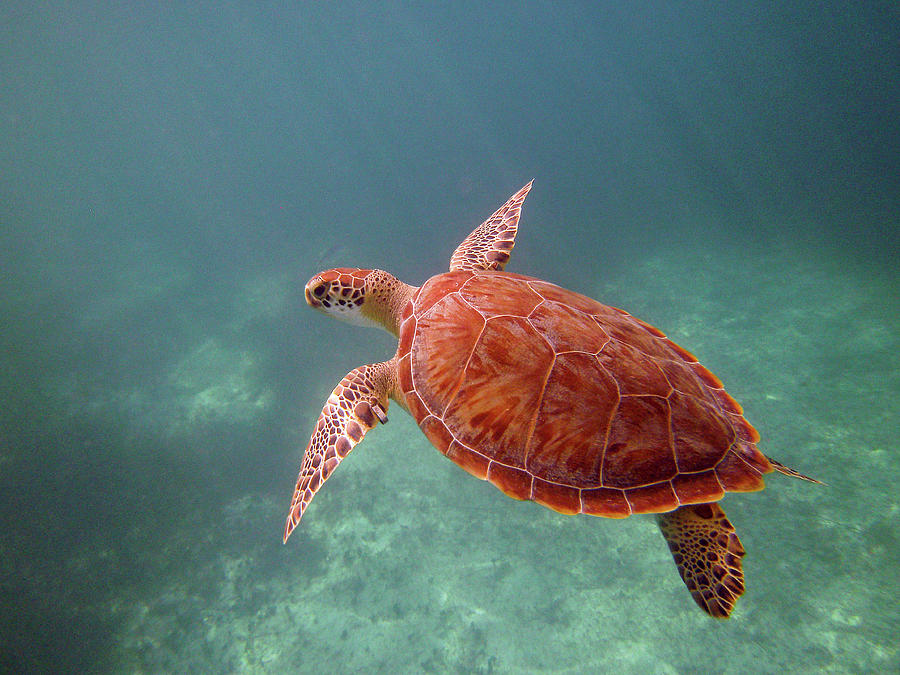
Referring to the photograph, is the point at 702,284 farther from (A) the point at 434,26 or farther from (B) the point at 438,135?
(A) the point at 434,26

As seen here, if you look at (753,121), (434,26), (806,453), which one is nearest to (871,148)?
(753,121)

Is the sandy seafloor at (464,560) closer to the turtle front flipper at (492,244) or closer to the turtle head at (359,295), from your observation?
the turtle head at (359,295)

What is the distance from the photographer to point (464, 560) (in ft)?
17.9

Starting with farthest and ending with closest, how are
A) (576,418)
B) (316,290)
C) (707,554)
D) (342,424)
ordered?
1. (316,290)
2. (342,424)
3. (707,554)
4. (576,418)

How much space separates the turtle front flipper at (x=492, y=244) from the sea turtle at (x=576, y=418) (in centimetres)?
107

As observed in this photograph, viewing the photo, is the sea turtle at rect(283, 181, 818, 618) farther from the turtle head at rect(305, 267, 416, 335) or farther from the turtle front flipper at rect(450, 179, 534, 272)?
the turtle front flipper at rect(450, 179, 534, 272)

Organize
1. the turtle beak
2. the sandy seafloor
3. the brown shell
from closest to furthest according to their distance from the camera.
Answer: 1. the brown shell
2. the turtle beak
3. the sandy seafloor

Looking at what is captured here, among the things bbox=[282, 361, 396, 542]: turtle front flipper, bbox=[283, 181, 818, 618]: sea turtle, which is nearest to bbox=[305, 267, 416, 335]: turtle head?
bbox=[282, 361, 396, 542]: turtle front flipper

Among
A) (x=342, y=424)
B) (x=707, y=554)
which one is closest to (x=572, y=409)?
(x=707, y=554)

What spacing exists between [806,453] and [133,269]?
2518cm

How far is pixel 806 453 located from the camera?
5.84m

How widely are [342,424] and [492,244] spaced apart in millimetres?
2485

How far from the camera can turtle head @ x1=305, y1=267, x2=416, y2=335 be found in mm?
3443

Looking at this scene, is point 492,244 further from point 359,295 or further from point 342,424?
point 342,424
